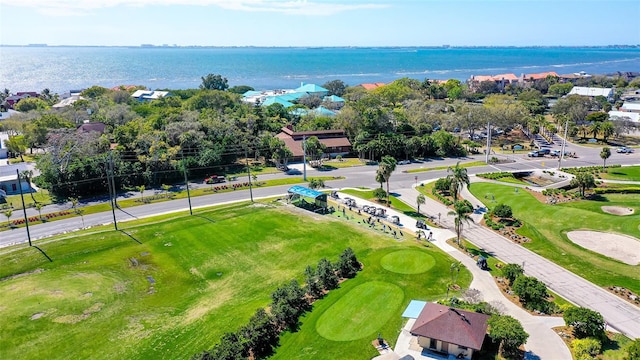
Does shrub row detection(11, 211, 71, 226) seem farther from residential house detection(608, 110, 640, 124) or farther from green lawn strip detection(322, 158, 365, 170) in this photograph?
residential house detection(608, 110, 640, 124)

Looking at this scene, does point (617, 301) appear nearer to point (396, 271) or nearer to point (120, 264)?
point (396, 271)

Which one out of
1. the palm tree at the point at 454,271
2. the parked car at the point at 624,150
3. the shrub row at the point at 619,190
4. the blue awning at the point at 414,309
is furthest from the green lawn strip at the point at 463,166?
the blue awning at the point at 414,309

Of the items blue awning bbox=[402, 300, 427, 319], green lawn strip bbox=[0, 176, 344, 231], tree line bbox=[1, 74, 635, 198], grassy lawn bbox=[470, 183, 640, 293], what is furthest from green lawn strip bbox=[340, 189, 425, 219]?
blue awning bbox=[402, 300, 427, 319]

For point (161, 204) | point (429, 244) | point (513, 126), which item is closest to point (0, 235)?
point (161, 204)

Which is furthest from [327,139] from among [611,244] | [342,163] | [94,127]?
[611,244]

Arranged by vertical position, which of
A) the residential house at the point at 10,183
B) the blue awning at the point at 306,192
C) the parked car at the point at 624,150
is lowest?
the parked car at the point at 624,150

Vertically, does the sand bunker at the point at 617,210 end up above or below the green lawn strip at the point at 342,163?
below

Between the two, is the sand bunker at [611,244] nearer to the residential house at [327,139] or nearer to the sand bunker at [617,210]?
the sand bunker at [617,210]
